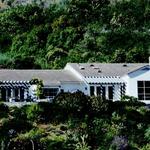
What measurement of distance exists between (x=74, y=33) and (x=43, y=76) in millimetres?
21797

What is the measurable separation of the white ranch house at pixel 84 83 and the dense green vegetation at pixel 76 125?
5.26m

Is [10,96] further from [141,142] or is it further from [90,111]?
[141,142]

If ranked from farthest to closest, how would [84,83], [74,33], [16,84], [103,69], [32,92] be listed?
[74,33] < [103,69] < [84,83] < [32,92] < [16,84]

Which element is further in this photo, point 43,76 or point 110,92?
point 43,76

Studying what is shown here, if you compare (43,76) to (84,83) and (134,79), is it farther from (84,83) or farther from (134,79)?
(134,79)

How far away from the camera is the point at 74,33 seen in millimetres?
72062

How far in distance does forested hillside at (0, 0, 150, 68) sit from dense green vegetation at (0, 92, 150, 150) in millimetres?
22998

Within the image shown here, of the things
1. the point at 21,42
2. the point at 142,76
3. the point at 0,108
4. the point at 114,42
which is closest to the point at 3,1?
the point at 21,42

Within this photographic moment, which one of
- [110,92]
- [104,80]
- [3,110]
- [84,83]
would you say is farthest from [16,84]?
[110,92]

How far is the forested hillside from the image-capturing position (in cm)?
6731

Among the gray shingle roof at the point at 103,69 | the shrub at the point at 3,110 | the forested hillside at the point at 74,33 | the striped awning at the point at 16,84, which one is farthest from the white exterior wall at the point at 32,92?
the forested hillside at the point at 74,33

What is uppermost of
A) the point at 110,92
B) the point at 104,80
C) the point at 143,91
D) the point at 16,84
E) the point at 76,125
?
the point at 104,80

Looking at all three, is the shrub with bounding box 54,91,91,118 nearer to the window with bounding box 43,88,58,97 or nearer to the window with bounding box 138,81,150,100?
the window with bounding box 43,88,58,97

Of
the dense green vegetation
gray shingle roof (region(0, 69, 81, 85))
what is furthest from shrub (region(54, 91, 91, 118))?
gray shingle roof (region(0, 69, 81, 85))
